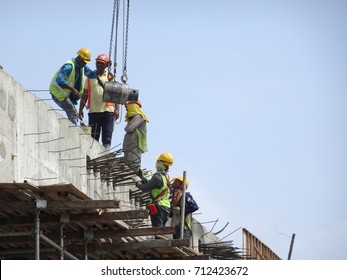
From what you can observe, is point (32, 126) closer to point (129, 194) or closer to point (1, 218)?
point (1, 218)

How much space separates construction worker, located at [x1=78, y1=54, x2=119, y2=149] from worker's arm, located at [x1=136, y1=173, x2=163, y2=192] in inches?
60.9

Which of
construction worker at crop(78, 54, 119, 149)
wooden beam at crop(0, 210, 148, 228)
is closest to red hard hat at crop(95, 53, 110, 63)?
construction worker at crop(78, 54, 119, 149)

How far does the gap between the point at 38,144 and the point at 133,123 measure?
4383 millimetres

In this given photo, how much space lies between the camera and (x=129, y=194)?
36.1 meters

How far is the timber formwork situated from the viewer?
95.7 feet

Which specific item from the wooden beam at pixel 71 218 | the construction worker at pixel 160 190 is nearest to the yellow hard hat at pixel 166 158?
the construction worker at pixel 160 190

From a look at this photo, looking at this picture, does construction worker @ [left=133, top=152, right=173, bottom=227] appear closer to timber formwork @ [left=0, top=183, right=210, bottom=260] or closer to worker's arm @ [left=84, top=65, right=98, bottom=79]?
timber formwork @ [left=0, top=183, right=210, bottom=260]

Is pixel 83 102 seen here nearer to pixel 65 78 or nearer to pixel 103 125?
pixel 103 125

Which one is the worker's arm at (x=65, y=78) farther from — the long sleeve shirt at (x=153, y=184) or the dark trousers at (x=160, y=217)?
the dark trousers at (x=160, y=217)

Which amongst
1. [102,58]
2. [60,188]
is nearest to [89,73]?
[102,58]

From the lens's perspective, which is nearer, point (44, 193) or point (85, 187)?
point (44, 193)

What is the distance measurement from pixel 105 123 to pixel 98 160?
1649 mm

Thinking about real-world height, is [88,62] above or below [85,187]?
above
